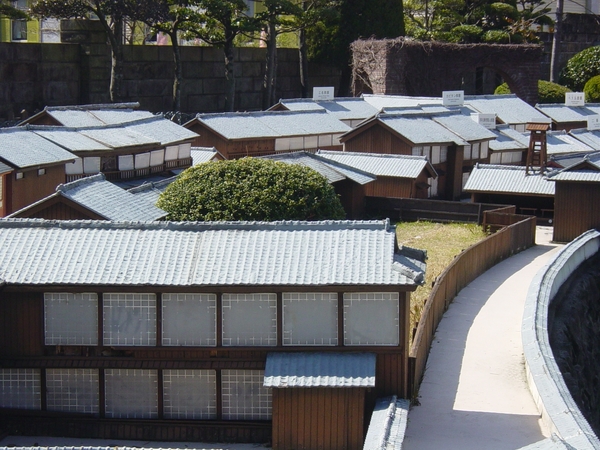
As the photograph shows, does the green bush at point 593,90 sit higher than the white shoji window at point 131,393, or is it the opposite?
the green bush at point 593,90

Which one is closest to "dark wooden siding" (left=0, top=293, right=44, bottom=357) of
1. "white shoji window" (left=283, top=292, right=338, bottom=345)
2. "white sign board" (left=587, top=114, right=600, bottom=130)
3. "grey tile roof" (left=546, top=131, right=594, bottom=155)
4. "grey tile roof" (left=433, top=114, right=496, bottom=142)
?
"white shoji window" (left=283, top=292, right=338, bottom=345)

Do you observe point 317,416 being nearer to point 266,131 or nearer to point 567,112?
point 266,131

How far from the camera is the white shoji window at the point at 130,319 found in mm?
16766

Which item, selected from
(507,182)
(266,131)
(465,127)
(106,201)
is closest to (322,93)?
(266,131)

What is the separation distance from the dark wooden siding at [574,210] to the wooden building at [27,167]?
17462 millimetres

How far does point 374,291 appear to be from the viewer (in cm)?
1645

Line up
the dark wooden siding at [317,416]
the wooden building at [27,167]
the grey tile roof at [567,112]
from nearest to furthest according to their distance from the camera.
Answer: the dark wooden siding at [317,416] < the wooden building at [27,167] < the grey tile roof at [567,112]

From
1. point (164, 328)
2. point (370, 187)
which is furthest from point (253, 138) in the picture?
point (164, 328)

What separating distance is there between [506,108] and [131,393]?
41.1 metres

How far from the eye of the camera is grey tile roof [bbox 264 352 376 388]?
52.1 feet

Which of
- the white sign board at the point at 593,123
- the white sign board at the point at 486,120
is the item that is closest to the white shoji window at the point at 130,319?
the white sign board at the point at 486,120

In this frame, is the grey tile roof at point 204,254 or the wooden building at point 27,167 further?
the wooden building at point 27,167

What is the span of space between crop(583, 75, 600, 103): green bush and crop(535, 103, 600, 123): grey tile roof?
6330 mm

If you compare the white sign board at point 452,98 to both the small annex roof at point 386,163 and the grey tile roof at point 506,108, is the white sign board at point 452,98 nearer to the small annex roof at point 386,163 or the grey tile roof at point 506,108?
the grey tile roof at point 506,108
